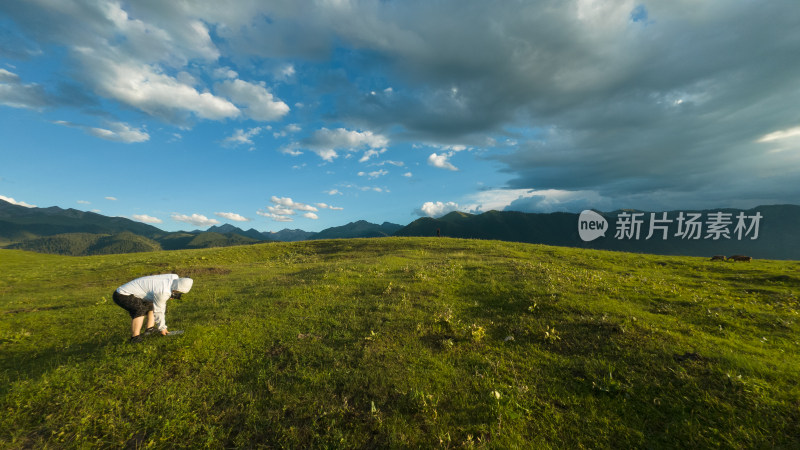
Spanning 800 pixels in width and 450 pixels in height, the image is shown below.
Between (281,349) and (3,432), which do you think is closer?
(3,432)

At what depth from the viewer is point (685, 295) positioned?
1644 cm

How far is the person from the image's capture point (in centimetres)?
1146

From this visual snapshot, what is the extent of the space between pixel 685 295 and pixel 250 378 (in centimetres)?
2176

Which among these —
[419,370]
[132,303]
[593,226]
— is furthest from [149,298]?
[593,226]

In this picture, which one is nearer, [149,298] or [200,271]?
[149,298]

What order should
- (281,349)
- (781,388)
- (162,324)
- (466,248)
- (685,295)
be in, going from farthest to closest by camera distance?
(466,248) → (685,295) → (162,324) → (281,349) → (781,388)

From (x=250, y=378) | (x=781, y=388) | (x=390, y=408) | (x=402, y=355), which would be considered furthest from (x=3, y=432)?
(x=781, y=388)

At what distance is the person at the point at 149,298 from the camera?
451 inches

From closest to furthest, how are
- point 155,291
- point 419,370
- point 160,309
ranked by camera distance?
point 419,370 < point 155,291 < point 160,309

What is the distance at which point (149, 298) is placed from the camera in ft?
39.0

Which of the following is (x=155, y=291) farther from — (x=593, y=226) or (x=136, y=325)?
(x=593, y=226)

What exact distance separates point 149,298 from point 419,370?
11087 millimetres

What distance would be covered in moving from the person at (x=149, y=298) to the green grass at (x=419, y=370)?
95 cm

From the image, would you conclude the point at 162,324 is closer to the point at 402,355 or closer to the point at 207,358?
the point at 207,358
